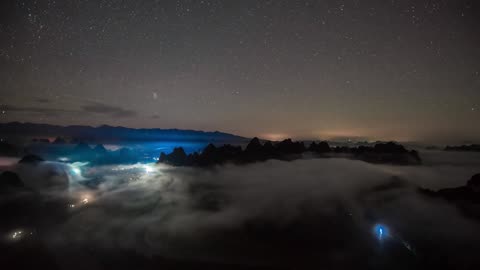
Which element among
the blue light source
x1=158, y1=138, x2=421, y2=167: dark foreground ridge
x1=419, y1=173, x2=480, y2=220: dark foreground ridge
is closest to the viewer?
x1=419, y1=173, x2=480, y2=220: dark foreground ridge

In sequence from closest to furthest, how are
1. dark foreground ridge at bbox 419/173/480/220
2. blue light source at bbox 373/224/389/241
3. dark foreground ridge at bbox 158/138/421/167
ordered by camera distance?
dark foreground ridge at bbox 419/173/480/220 → blue light source at bbox 373/224/389/241 → dark foreground ridge at bbox 158/138/421/167

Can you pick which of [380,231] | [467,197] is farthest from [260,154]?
[467,197]

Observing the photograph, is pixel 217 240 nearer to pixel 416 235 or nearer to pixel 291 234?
pixel 291 234

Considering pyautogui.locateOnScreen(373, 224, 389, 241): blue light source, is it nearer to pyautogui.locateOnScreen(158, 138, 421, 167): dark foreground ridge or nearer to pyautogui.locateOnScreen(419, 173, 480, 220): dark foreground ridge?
pyautogui.locateOnScreen(419, 173, 480, 220): dark foreground ridge

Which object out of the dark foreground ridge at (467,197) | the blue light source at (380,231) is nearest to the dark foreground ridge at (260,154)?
the blue light source at (380,231)

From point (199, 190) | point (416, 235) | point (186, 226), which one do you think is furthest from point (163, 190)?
point (416, 235)

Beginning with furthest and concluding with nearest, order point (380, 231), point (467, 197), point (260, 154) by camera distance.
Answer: point (260, 154)
point (380, 231)
point (467, 197)

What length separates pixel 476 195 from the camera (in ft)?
264

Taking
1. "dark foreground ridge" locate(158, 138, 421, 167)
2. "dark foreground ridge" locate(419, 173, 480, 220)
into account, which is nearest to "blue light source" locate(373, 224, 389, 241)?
"dark foreground ridge" locate(419, 173, 480, 220)

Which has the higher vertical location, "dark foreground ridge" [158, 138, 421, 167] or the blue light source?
"dark foreground ridge" [158, 138, 421, 167]

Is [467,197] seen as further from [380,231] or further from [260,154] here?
[260,154]

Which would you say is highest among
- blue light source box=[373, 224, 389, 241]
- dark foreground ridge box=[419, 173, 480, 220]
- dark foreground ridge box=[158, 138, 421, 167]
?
dark foreground ridge box=[158, 138, 421, 167]

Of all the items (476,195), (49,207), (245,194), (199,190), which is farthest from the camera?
(245,194)

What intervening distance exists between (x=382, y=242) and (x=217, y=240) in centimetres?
7369
